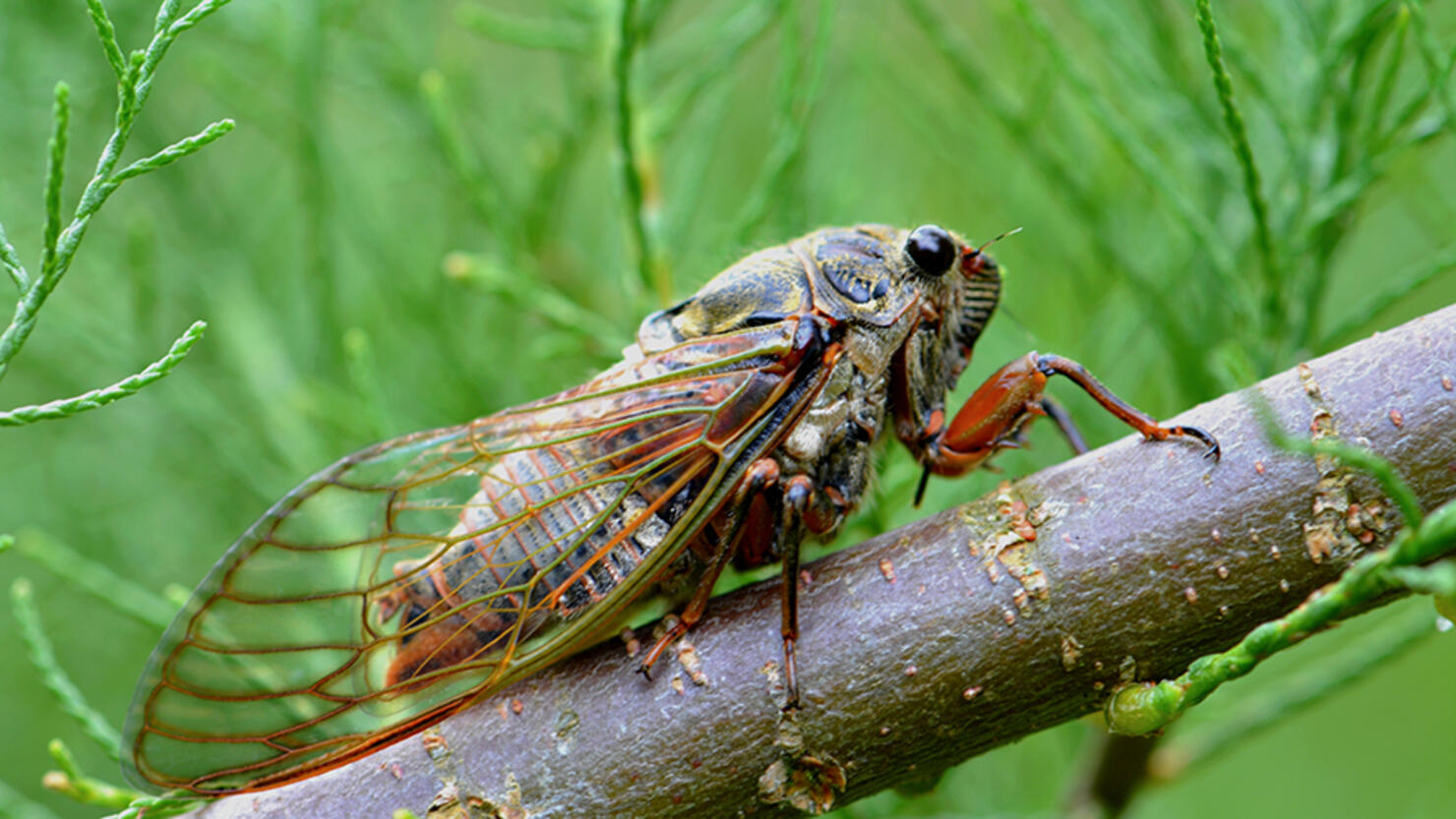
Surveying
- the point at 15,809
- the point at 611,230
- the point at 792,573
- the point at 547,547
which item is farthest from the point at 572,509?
the point at 611,230

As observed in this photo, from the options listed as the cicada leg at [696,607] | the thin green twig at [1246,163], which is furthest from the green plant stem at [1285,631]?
the thin green twig at [1246,163]

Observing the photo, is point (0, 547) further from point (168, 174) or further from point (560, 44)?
point (168, 174)

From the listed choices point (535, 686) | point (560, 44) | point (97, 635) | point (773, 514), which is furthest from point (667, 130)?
point (97, 635)

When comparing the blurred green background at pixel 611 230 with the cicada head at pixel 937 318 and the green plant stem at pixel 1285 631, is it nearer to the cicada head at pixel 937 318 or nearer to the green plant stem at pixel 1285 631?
the cicada head at pixel 937 318

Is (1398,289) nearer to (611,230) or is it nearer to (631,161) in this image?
(631,161)

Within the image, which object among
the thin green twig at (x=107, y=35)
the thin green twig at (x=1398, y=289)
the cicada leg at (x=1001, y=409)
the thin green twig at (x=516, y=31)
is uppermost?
the thin green twig at (x=516, y=31)
